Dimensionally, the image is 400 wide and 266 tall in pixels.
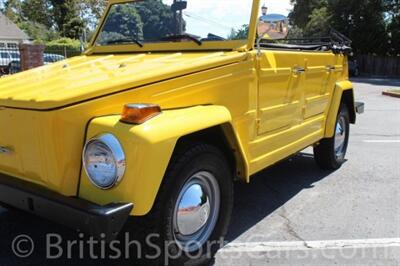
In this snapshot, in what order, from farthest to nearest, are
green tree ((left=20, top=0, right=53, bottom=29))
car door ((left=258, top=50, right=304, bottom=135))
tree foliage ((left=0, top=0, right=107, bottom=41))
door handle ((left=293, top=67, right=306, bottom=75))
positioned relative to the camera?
green tree ((left=20, top=0, right=53, bottom=29))
tree foliage ((left=0, top=0, right=107, bottom=41))
door handle ((left=293, top=67, right=306, bottom=75))
car door ((left=258, top=50, right=304, bottom=135))

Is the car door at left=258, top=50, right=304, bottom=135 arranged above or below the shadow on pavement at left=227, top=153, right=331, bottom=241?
above

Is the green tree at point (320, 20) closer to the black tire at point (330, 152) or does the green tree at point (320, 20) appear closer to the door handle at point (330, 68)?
the black tire at point (330, 152)

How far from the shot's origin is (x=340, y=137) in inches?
257

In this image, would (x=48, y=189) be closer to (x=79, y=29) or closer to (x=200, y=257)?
(x=200, y=257)

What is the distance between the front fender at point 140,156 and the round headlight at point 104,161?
0.11 ft

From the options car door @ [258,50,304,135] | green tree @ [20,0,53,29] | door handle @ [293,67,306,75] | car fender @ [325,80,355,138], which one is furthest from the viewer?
green tree @ [20,0,53,29]

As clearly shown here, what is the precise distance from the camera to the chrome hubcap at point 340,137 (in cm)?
642

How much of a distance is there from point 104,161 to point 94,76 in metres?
0.82

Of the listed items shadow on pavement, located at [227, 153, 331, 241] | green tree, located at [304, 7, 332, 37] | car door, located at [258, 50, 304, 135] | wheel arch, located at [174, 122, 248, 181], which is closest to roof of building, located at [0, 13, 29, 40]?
green tree, located at [304, 7, 332, 37]

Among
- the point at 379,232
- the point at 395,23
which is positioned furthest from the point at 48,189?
the point at 395,23

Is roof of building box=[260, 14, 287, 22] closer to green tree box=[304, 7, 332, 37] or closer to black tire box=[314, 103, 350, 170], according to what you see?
black tire box=[314, 103, 350, 170]

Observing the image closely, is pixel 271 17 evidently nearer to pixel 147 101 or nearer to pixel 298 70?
pixel 298 70

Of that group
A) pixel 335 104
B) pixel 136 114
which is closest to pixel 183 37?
pixel 136 114

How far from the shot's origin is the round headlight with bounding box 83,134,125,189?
111 inches
